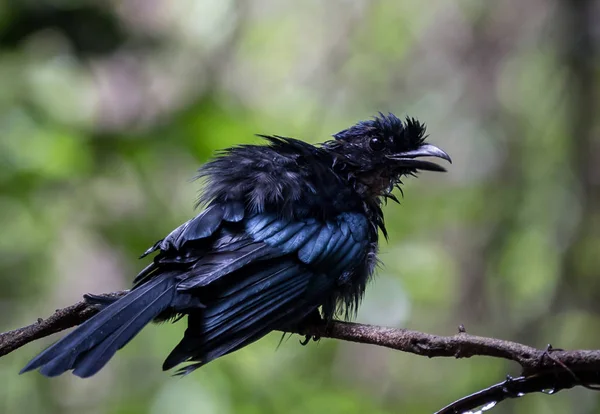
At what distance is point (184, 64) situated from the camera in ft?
19.9

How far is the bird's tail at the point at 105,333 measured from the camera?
7.96 ft

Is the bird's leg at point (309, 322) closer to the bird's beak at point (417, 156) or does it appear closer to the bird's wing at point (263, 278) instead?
the bird's wing at point (263, 278)

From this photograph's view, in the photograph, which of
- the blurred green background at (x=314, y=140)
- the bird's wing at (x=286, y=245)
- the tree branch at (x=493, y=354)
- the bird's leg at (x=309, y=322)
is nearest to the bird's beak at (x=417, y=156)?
the bird's wing at (x=286, y=245)

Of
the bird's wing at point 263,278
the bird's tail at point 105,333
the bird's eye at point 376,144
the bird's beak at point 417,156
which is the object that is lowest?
the bird's tail at point 105,333

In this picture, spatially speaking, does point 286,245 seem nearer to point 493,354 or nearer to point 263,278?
point 263,278

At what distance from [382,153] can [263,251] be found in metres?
1.26

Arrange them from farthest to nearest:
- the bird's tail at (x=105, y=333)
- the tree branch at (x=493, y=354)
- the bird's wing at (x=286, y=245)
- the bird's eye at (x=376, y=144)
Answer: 1. the bird's eye at (x=376, y=144)
2. the bird's wing at (x=286, y=245)
3. the bird's tail at (x=105, y=333)
4. the tree branch at (x=493, y=354)

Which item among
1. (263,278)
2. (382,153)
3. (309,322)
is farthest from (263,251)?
(382,153)

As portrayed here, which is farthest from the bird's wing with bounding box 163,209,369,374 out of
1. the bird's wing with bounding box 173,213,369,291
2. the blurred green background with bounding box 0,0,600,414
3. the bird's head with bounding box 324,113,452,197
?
the blurred green background with bounding box 0,0,600,414

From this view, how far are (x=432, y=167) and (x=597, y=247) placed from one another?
2.54 metres

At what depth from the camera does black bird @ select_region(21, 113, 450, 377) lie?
2.81 m

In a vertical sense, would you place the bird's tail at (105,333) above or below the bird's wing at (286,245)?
below

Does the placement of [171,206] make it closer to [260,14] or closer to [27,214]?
[27,214]

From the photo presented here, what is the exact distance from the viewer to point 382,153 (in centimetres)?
426
